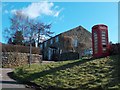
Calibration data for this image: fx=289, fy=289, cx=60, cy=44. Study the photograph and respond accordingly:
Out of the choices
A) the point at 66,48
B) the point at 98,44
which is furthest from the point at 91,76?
the point at 66,48

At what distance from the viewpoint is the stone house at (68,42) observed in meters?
58.4

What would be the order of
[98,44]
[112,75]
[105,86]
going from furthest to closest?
1. [98,44]
2. [112,75]
3. [105,86]

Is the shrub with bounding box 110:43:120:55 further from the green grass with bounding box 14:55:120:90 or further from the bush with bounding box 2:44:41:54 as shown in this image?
the bush with bounding box 2:44:41:54

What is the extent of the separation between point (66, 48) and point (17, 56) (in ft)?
84.0

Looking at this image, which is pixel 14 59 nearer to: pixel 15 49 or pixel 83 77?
pixel 15 49

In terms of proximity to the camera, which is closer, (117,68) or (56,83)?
(56,83)

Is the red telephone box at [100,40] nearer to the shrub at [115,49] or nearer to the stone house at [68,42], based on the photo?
the shrub at [115,49]

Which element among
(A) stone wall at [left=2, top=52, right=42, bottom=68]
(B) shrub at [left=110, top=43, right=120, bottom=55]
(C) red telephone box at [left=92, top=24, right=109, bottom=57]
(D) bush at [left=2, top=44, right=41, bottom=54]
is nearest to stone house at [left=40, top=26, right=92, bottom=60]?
(D) bush at [left=2, top=44, right=41, bottom=54]

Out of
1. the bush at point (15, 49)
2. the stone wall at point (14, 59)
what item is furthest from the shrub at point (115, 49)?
the bush at point (15, 49)

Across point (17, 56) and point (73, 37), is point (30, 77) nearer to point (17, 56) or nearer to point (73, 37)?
point (17, 56)

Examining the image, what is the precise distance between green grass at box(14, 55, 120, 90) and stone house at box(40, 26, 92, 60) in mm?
38167

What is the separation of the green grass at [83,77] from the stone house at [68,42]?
38.2 m

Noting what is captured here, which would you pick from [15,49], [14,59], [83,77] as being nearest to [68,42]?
[15,49]

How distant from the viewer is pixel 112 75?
1531 cm
